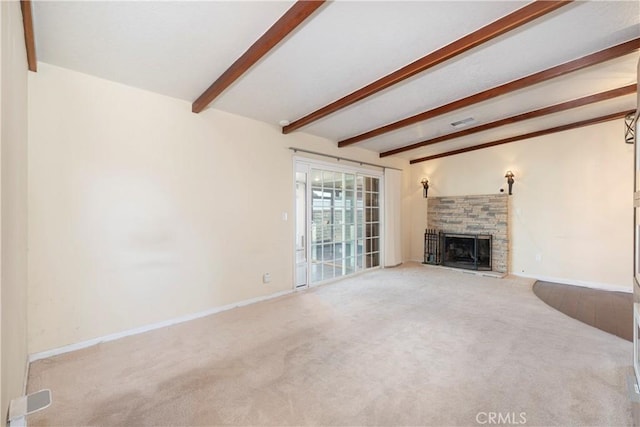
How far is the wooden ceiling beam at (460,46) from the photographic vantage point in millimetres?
1833

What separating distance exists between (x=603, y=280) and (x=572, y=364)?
3.37 metres

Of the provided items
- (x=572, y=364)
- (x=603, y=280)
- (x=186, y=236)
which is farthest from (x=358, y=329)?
(x=603, y=280)

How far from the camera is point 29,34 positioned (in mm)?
1927

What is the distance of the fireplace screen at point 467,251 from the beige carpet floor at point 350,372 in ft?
7.24

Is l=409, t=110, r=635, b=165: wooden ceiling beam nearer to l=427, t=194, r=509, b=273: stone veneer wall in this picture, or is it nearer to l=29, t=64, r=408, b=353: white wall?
l=427, t=194, r=509, b=273: stone veneer wall

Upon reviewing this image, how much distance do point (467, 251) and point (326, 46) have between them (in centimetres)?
530

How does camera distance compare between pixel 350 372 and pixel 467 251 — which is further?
pixel 467 251

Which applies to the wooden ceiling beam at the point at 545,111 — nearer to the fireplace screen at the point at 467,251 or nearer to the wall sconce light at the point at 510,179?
the wall sconce light at the point at 510,179

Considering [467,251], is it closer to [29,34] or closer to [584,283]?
[584,283]

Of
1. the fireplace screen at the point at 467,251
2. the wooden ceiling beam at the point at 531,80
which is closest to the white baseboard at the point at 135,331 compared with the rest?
the wooden ceiling beam at the point at 531,80

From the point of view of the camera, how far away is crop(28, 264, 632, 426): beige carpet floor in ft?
5.51

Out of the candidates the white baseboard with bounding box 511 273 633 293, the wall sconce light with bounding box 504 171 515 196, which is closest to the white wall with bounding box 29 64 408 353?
the wall sconce light with bounding box 504 171 515 196

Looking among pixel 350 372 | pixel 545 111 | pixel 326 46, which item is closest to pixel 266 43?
pixel 326 46

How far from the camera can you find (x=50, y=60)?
233cm
